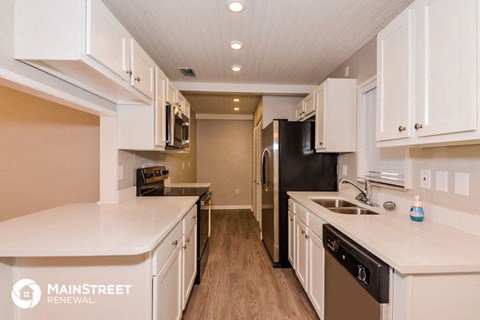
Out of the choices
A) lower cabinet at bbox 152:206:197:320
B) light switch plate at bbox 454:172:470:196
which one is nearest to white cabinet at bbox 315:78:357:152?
light switch plate at bbox 454:172:470:196

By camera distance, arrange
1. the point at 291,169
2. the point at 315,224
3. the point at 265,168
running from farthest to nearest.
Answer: the point at 265,168 → the point at 291,169 → the point at 315,224

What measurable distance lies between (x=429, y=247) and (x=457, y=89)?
0.70m

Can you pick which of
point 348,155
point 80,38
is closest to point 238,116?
point 348,155

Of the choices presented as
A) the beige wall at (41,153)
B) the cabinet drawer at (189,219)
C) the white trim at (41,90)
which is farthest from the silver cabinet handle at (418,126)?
the beige wall at (41,153)

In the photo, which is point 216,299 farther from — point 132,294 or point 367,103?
point 367,103

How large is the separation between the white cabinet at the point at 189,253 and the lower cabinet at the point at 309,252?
1.01 m

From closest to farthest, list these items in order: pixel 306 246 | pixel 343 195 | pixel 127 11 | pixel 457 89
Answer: pixel 457 89
pixel 127 11
pixel 306 246
pixel 343 195

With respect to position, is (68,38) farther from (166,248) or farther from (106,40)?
(166,248)

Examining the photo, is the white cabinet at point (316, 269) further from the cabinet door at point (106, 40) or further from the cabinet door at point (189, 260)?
the cabinet door at point (106, 40)

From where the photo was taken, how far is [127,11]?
1.72 m

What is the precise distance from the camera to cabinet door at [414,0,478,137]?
935 millimetres

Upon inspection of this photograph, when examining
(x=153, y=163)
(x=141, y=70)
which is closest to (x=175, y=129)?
(x=153, y=163)

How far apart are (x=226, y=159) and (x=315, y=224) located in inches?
174

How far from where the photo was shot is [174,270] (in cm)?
156
